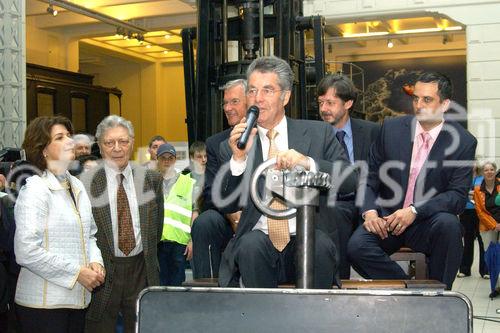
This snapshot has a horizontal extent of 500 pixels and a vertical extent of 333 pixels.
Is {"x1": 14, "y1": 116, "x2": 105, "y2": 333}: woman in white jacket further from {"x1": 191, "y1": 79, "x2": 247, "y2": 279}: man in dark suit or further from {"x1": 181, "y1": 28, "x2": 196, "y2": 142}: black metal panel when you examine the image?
{"x1": 181, "y1": 28, "x2": 196, "y2": 142}: black metal panel

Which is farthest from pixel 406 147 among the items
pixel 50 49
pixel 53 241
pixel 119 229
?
pixel 50 49

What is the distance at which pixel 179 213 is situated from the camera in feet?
21.3

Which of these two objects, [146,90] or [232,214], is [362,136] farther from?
[146,90]

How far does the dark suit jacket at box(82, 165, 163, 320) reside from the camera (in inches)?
167

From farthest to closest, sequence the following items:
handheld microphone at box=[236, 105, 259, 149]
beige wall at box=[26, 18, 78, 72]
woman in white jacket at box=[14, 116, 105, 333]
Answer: beige wall at box=[26, 18, 78, 72] → woman in white jacket at box=[14, 116, 105, 333] → handheld microphone at box=[236, 105, 259, 149]

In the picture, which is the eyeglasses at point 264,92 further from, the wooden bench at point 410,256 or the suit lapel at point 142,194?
the suit lapel at point 142,194

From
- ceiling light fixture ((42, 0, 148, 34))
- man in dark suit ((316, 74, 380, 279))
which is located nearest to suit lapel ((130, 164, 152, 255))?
man in dark suit ((316, 74, 380, 279))

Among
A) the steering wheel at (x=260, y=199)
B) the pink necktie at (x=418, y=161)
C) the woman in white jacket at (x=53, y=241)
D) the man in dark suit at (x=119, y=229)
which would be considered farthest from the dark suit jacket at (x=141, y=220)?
the steering wheel at (x=260, y=199)

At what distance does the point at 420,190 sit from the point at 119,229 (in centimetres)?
176

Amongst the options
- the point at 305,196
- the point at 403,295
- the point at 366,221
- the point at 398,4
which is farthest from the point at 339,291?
the point at 398,4

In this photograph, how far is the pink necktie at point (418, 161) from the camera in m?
3.86

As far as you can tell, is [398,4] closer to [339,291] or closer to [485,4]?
[485,4]

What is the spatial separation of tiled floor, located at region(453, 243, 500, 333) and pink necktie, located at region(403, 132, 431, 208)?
254 centimetres

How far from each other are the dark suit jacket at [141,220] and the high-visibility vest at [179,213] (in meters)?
1.75
